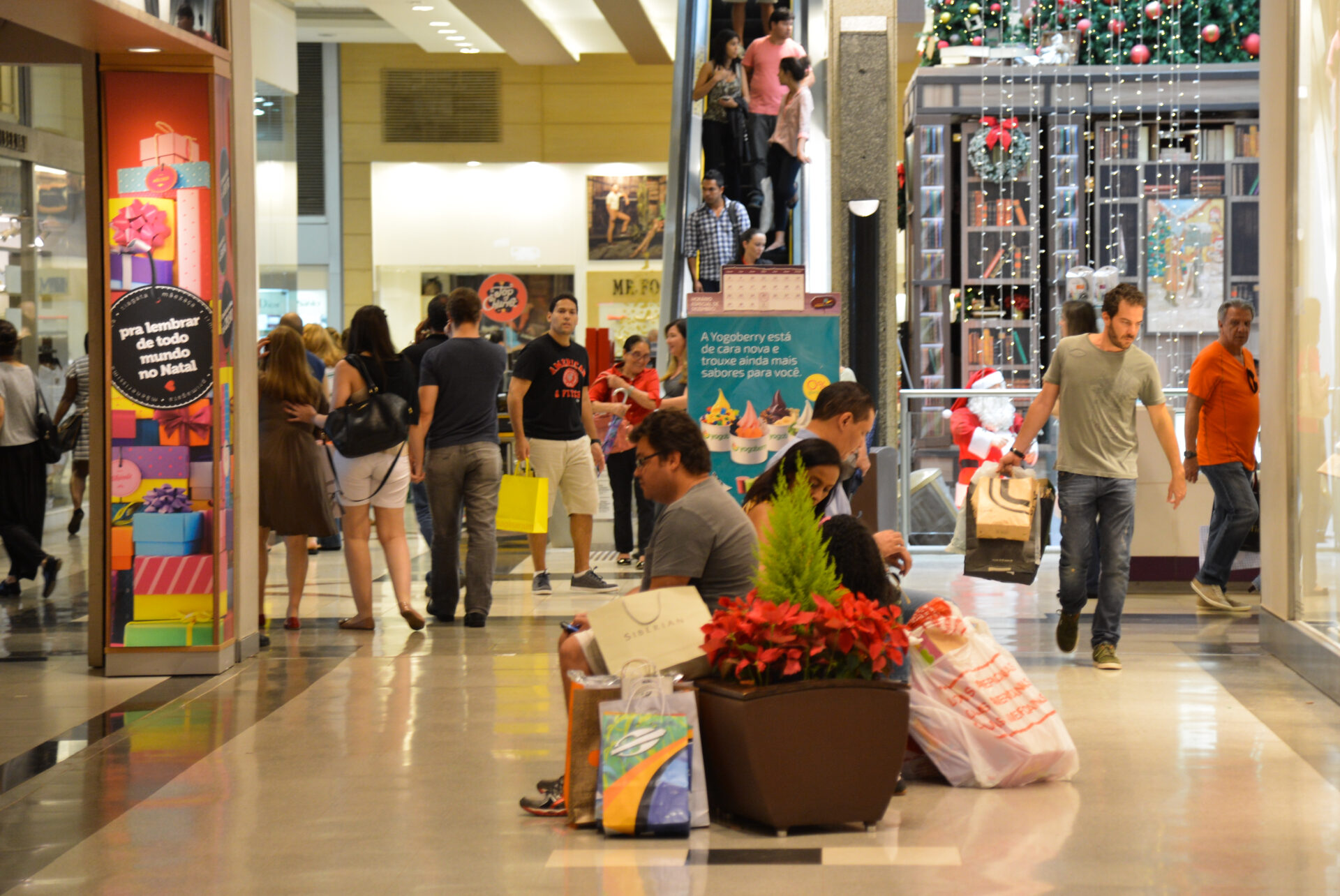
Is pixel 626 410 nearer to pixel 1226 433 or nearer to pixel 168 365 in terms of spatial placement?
pixel 1226 433

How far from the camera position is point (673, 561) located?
13.5 feet

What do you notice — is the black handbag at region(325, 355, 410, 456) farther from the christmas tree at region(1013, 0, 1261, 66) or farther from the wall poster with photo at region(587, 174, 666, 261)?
the wall poster with photo at region(587, 174, 666, 261)

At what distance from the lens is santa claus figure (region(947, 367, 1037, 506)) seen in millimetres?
9125

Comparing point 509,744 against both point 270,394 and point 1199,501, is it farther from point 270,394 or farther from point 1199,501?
point 1199,501

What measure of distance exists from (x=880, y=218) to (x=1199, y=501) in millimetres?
2800

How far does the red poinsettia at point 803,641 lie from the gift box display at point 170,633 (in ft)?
9.81

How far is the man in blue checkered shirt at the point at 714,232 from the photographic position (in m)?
10.5

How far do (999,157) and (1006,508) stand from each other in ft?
28.5

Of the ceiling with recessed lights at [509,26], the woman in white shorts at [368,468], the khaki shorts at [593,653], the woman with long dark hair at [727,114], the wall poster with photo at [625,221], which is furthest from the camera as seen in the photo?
the wall poster with photo at [625,221]

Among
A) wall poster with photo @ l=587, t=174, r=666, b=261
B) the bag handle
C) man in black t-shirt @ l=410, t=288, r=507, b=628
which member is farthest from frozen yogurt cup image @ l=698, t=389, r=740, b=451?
wall poster with photo @ l=587, t=174, r=666, b=261

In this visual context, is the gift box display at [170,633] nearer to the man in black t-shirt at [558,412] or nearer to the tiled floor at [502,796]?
the tiled floor at [502,796]

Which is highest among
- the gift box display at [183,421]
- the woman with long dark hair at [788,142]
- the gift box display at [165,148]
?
the woman with long dark hair at [788,142]

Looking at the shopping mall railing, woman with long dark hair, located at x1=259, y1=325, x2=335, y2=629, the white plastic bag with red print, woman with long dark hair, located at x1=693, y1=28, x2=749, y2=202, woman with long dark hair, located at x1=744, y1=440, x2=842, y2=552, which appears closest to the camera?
the white plastic bag with red print

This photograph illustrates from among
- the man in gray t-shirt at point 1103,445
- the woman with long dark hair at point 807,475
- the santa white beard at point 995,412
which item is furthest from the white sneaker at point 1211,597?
the woman with long dark hair at point 807,475
